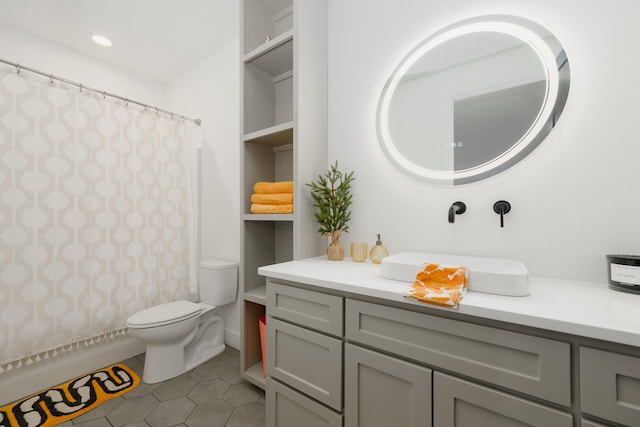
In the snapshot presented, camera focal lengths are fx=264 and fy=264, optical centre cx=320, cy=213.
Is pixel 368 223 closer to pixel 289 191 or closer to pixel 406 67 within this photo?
pixel 289 191

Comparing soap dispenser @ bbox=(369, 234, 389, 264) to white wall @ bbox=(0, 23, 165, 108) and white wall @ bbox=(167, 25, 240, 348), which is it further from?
white wall @ bbox=(0, 23, 165, 108)

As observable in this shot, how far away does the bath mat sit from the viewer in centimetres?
148

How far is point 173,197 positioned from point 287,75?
1470mm

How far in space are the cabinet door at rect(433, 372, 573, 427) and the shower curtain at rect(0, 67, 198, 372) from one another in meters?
2.24

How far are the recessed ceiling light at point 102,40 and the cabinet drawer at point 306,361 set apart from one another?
104 inches

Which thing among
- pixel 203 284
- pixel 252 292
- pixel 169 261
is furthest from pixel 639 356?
pixel 169 261

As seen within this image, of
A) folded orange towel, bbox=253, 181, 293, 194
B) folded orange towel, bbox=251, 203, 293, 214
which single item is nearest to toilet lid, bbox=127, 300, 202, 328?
folded orange towel, bbox=251, 203, 293, 214

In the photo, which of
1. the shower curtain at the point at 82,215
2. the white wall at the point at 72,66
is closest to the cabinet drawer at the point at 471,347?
the shower curtain at the point at 82,215

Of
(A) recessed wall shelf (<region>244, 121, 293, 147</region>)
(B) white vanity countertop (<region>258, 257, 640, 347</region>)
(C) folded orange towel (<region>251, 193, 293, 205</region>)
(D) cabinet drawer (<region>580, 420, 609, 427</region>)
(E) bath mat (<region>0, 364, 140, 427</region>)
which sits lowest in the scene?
(E) bath mat (<region>0, 364, 140, 427</region>)

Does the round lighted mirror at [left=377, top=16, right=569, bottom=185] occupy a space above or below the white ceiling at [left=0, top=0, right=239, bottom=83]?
below

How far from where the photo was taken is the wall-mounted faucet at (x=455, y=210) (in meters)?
1.25

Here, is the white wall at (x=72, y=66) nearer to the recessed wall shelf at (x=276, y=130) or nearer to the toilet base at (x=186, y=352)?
the recessed wall shelf at (x=276, y=130)

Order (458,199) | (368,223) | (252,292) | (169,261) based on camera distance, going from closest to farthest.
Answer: (458,199)
(368,223)
(252,292)
(169,261)

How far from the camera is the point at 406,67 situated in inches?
57.2
